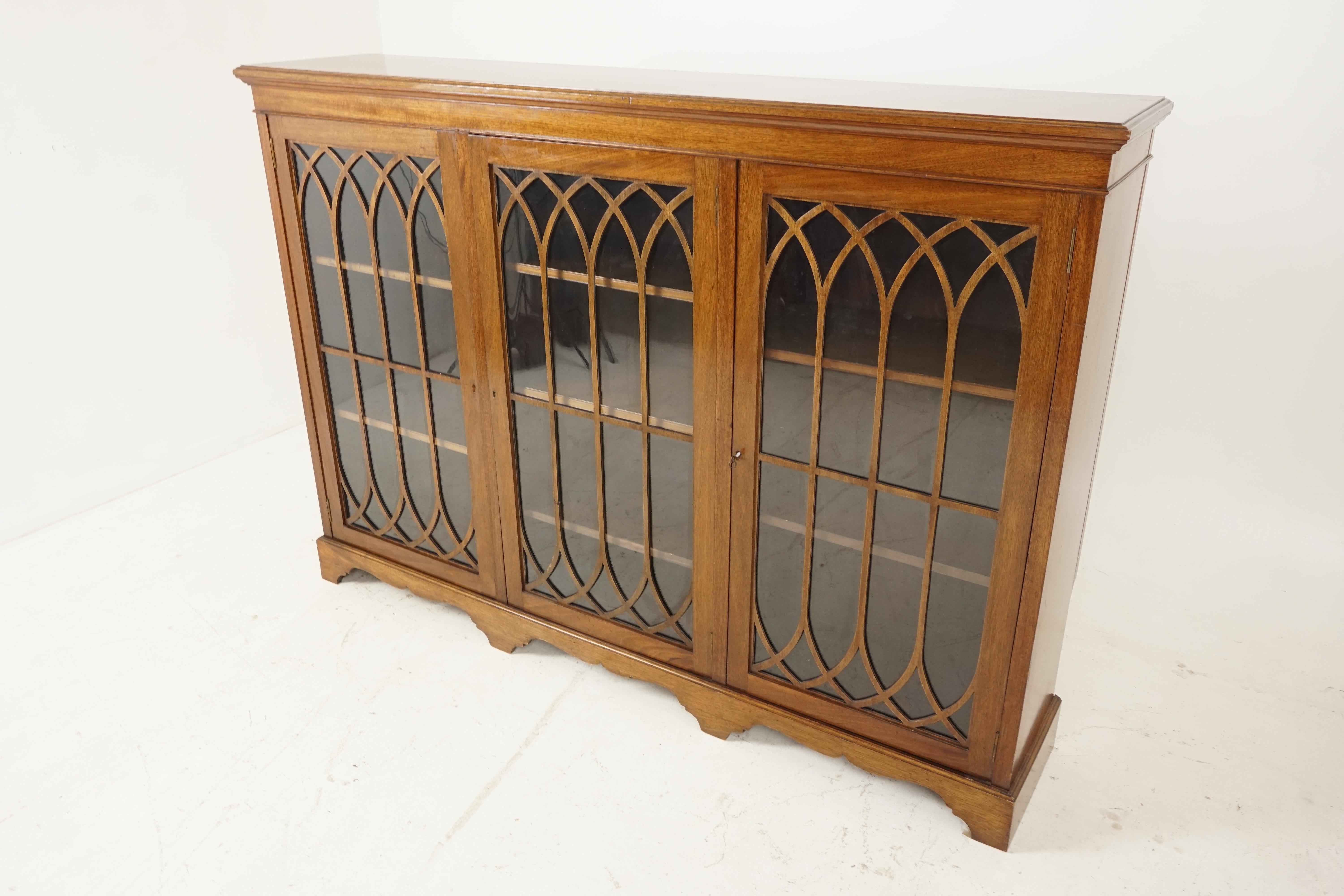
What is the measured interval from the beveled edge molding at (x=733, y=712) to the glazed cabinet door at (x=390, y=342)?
0.06m

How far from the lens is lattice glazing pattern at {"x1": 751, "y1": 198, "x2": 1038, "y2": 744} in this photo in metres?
1.69

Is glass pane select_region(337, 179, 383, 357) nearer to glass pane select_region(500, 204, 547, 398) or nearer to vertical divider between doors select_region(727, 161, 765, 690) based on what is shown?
glass pane select_region(500, 204, 547, 398)

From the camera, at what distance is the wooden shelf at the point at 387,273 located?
230cm

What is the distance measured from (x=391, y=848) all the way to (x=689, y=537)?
0.87 meters

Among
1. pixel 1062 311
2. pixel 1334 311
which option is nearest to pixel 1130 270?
pixel 1334 311

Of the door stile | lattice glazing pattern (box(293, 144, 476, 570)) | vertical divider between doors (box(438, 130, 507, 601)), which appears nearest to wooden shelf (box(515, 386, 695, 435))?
vertical divider between doors (box(438, 130, 507, 601))

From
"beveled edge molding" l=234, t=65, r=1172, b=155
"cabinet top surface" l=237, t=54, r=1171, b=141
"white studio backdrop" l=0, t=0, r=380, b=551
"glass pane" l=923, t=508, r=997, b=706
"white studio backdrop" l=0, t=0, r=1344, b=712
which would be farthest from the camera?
"white studio backdrop" l=0, t=0, r=380, b=551

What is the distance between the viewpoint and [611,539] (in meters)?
2.30

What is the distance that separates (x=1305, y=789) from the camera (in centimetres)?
212

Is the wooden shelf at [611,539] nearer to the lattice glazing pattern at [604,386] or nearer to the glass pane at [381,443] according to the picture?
the lattice glazing pattern at [604,386]

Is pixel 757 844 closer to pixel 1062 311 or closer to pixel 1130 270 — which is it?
pixel 1062 311

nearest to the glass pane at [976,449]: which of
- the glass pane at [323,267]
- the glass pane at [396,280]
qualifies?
the glass pane at [396,280]

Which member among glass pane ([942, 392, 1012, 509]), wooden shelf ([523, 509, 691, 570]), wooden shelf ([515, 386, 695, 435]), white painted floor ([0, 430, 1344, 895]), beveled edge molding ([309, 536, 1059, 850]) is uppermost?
glass pane ([942, 392, 1012, 509])

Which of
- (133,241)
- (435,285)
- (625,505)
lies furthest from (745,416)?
(133,241)
